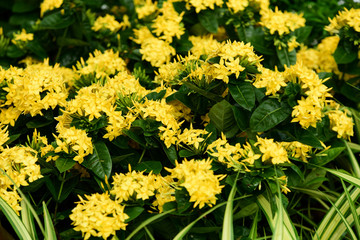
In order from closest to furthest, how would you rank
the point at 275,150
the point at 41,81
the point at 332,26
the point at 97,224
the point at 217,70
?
1. the point at 97,224
2. the point at 275,150
3. the point at 217,70
4. the point at 41,81
5. the point at 332,26

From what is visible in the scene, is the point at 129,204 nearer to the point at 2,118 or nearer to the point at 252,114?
the point at 252,114

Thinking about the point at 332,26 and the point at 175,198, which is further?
the point at 332,26

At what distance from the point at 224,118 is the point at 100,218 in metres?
0.55

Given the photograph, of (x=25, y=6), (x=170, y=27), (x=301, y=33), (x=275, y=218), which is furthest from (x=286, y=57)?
(x=25, y=6)

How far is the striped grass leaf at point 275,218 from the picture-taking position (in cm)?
117

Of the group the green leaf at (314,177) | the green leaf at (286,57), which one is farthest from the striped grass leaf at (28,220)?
the green leaf at (286,57)

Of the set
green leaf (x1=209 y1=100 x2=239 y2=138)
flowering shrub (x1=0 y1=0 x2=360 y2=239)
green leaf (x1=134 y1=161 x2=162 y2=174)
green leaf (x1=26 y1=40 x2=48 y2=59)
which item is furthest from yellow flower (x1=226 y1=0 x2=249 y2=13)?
green leaf (x1=26 y1=40 x2=48 y2=59)

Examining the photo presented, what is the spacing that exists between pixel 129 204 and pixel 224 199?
337 mm

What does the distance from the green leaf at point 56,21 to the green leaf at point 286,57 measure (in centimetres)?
101

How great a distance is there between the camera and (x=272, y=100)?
1351 millimetres

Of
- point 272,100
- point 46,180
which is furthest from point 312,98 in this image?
point 46,180

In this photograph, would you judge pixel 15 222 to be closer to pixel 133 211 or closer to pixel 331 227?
pixel 133 211

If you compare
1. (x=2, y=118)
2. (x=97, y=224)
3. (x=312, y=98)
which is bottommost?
(x=97, y=224)

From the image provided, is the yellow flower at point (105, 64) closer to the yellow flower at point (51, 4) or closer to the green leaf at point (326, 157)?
the yellow flower at point (51, 4)
